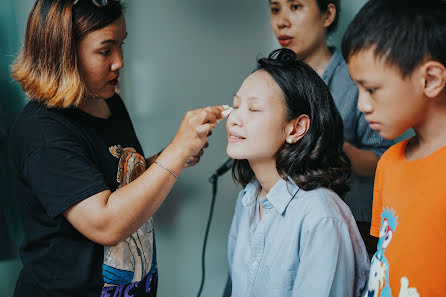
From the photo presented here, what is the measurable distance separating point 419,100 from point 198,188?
132cm

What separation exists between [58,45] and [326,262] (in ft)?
2.70

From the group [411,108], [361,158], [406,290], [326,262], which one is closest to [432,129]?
[411,108]

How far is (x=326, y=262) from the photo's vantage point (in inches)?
38.8

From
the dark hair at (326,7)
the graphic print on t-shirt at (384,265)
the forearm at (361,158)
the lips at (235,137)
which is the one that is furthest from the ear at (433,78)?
the dark hair at (326,7)

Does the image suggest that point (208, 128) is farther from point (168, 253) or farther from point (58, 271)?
point (168, 253)

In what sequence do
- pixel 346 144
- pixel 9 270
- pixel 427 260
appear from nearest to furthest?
pixel 427 260, pixel 346 144, pixel 9 270

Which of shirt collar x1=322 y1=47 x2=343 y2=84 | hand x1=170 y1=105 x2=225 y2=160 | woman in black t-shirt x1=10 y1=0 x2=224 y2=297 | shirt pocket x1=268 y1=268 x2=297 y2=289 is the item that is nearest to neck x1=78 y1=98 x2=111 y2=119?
woman in black t-shirt x1=10 y1=0 x2=224 y2=297

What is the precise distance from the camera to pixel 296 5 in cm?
156

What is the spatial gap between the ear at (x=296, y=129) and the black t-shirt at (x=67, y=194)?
18.0 inches

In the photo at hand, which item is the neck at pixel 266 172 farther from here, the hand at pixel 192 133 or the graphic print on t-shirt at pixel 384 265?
the graphic print on t-shirt at pixel 384 265

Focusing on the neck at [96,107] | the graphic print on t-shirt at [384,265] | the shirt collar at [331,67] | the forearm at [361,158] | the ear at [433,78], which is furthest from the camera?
the shirt collar at [331,67]

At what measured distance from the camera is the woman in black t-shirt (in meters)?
1.04

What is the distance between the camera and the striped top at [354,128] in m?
1.45

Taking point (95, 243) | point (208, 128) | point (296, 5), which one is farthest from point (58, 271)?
point (296, 5)
